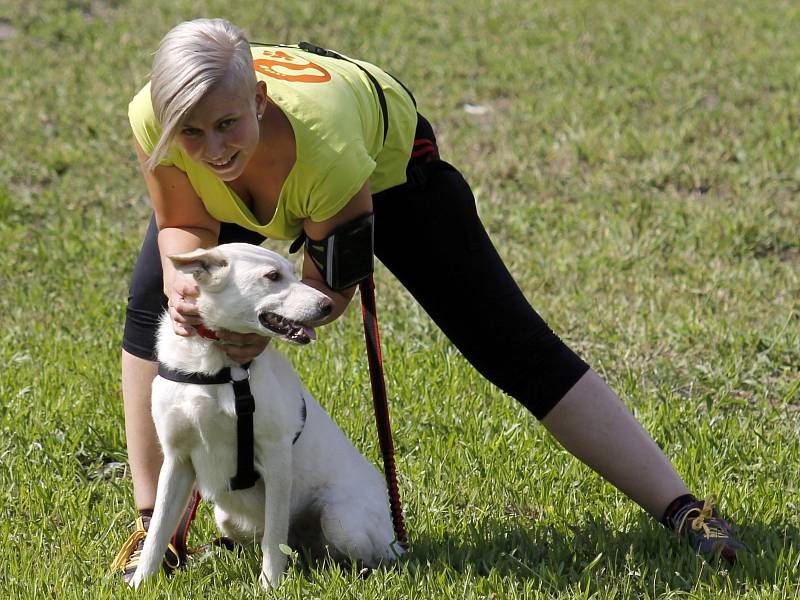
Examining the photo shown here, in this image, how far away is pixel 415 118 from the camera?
337cm

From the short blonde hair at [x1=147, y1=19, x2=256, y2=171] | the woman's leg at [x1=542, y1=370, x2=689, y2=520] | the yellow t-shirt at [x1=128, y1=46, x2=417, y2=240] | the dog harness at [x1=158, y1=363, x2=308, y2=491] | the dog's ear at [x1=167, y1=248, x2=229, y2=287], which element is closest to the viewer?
the short blonde hair at [x1=147, y1=19, x2=256, y2=171]

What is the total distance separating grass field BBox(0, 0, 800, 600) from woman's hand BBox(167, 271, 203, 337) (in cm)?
80

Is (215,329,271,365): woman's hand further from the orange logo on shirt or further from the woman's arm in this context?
the orange logo on shirt

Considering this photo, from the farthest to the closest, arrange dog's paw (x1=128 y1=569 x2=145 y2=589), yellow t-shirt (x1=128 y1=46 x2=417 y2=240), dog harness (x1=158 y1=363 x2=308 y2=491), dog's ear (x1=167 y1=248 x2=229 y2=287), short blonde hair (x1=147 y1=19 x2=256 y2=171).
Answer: dog's paw (x1=128 y1=569 x2=145 y2=589), dog harness (x1=158 y1=363 x2=308 y2=491), dog's ear (x1=167 y1=248 x2=229 y2=287), yellow t-shirt (x1=128 y1=46 x2=417 y2=240), short blonde hair (x1=147 y1=19 x2=256 y2=171)

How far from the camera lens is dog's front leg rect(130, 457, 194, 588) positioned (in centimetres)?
329

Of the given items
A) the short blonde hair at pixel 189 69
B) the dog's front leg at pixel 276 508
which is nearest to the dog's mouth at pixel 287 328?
the dog's front leg at pixel 276 508

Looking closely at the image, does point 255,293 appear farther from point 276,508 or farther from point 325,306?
point 276,508

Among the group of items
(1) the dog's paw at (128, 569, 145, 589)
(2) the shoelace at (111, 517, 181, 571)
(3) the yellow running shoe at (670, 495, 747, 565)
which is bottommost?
(2) the shoelace at (111, 517, 181, 571)

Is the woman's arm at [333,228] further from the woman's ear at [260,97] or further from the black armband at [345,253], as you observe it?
the woman's ear at [260,97]

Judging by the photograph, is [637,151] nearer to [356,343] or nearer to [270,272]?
[356,343]

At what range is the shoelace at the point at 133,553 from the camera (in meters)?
3.44

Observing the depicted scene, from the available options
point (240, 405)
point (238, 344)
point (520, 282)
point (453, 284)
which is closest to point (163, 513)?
point (240, 405)

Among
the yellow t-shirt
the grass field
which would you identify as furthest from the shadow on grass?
the yellow t-shirt

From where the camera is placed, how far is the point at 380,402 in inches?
137
